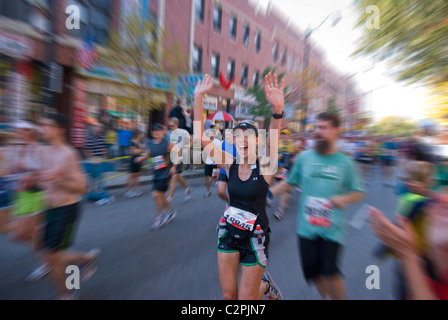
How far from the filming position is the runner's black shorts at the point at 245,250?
6.59 feet

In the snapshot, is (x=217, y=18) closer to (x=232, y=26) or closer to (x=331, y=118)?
(x=232, y=26)

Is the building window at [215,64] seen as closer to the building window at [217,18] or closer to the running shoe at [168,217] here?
the building window at [217,18]

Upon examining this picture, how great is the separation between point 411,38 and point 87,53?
12.0 metres

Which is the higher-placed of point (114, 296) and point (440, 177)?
point (440, 177)

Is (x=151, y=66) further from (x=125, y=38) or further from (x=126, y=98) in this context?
(x=126, y=98)

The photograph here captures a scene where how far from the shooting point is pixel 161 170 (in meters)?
4.75

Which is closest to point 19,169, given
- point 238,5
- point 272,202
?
point 272,202

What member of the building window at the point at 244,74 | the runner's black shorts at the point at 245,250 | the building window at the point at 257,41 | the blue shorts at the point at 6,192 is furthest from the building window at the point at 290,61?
the runner's black shorts at the point at 245,250

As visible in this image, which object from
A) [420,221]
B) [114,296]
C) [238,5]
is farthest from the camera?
[238,5]

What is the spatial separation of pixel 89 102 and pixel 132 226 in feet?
33.0

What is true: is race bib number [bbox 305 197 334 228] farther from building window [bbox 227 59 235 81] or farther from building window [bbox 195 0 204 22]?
building window [bbox 227 59 235 81]

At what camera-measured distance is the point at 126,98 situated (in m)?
11.0

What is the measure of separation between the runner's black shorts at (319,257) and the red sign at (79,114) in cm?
1009

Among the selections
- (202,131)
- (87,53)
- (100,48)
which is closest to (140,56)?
(100,48)
